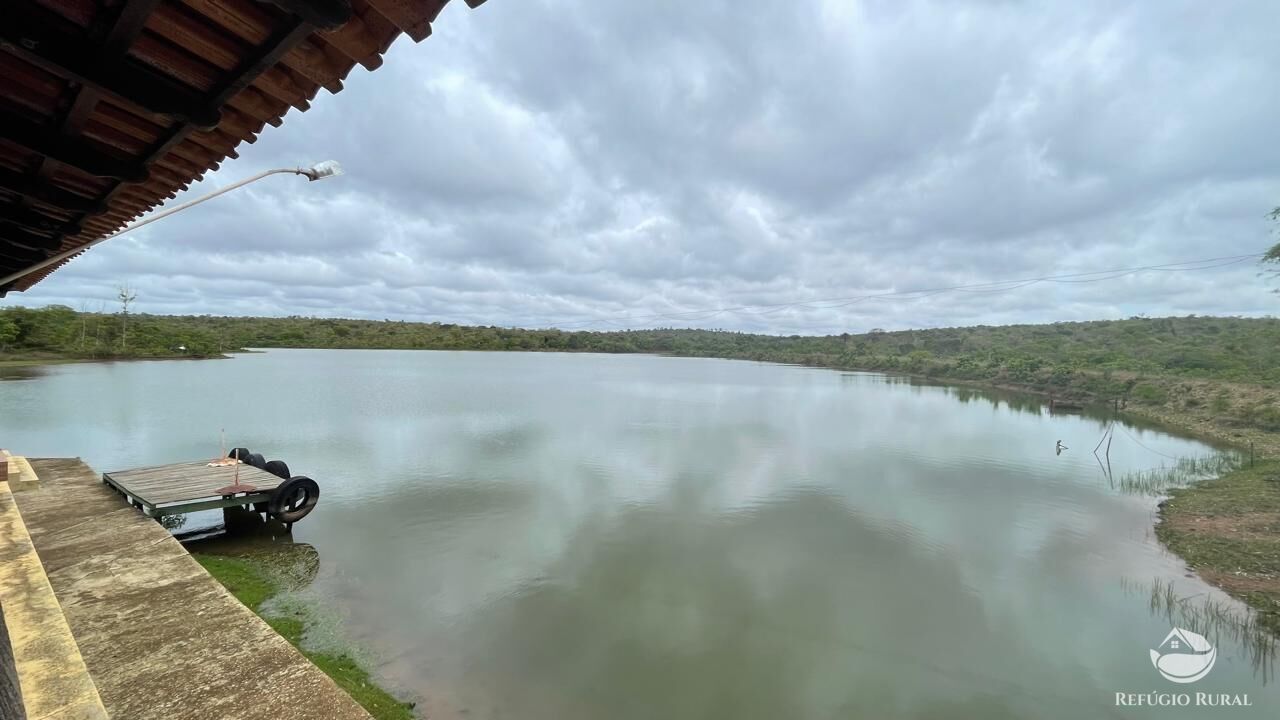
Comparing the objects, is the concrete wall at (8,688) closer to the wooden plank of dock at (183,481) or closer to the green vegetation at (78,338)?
the wooden plank of dock at (183,481)

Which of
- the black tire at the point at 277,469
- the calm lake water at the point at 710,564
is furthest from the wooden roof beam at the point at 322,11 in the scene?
the black tire at the point at 277,469

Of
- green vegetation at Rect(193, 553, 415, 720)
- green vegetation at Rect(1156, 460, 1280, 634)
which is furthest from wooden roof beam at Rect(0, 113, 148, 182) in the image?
green vegetation at Rect(1156, 460, 1280, 634)

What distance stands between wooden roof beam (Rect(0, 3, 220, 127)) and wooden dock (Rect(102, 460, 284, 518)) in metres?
9.02

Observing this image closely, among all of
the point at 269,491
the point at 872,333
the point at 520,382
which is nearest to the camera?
the point at 269,491

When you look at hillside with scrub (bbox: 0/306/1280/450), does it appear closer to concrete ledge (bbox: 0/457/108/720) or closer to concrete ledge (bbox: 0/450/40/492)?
concrete ledge (bbox: 0/457/108/720)

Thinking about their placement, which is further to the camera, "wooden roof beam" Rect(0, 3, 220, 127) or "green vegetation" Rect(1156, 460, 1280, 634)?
"green vegetation" Rect(1156, 460, 1280, 634)

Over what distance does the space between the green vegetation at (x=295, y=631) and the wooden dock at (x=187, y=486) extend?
0.95 meters

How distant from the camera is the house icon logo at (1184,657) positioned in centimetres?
666

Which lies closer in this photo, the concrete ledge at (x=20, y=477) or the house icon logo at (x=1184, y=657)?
the house icon logo at (x=1184, y=657)

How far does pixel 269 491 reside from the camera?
9.37m

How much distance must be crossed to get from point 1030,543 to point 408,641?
11987 millimetres

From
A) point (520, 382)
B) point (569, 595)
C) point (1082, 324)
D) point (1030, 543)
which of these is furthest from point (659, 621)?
point (1082, 324)

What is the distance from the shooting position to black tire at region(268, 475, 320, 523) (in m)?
9.30

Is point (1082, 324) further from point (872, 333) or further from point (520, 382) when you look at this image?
point (520, 382)
